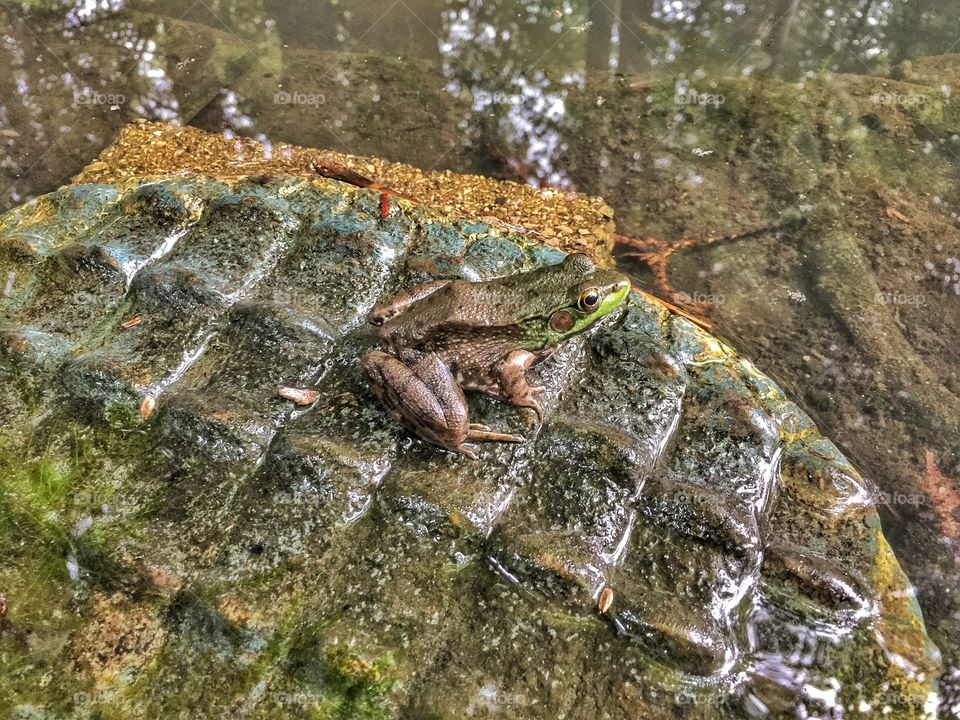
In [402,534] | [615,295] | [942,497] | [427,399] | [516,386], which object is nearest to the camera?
[402,534]

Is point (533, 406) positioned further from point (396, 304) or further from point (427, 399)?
point (396, 304)

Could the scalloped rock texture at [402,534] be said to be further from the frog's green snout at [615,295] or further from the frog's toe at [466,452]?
the frog's green snout at [615,295]

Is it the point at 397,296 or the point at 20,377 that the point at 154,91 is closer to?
the point at 20,377

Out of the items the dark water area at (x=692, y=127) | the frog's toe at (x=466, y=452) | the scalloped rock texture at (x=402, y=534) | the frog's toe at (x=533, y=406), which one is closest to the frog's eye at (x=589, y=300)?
the scalloped rock texture at (x=402, y=534)

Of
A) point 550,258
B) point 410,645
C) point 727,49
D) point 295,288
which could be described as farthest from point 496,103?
point 410,645

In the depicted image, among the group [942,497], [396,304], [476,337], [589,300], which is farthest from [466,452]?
[942,497]

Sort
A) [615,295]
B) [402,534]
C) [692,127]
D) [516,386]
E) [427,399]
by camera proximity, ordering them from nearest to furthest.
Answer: [402,534] → [427,399] → [516,386] → [615,295] → [692,127]
